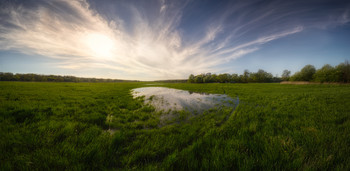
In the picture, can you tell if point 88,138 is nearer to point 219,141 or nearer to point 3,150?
point 3,150

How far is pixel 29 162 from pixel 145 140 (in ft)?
7.65

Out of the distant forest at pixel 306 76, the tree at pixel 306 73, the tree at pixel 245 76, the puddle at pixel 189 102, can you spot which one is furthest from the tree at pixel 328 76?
the puddle at pixel 189 102

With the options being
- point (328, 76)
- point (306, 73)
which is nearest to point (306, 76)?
point (306, 73)

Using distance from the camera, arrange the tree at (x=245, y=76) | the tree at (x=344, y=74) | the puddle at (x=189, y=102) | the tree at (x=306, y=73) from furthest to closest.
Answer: the tree at (x=245, y=76) → the tree at (x=306, y=73) → the tree at (x=344, y=74) → the puddle at (x=189, y=102)

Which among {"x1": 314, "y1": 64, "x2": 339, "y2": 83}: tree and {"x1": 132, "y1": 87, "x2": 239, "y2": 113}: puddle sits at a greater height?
{"x1": 314, "y1": 64, "x2": 339, "y2": 83}: tree

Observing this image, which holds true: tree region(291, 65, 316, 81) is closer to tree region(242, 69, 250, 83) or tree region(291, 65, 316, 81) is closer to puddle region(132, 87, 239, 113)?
tree region(242, 69, 250, 83)

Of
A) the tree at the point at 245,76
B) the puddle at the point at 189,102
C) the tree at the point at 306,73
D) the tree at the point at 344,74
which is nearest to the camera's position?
the puddle at the point at 189,102

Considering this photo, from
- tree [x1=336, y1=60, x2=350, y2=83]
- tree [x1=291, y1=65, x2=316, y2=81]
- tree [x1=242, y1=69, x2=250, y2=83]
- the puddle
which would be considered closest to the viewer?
the puddle

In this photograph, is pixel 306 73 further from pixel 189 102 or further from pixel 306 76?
pixel 189 102

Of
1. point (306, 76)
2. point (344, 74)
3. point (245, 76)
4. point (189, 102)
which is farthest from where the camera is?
point (245, 76)

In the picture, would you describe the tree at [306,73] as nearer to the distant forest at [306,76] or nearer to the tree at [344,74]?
the distant forest at [306,76]

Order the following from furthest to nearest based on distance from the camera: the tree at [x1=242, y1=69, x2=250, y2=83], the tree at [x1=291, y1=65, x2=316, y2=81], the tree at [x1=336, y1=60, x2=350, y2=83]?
the tree at [x1=242, y1=69, x2=250, y2=83]
the tree at [x1=291, y1=65, x2=316, y2=81]
the tree at [x1=336, y1=60, x2=350, y2=83]

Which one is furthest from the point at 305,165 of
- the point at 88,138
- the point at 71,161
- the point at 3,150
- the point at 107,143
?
the point at 3,150

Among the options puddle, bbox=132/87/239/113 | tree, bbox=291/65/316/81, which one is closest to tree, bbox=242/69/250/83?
tree, bbox=291/65/316/81
